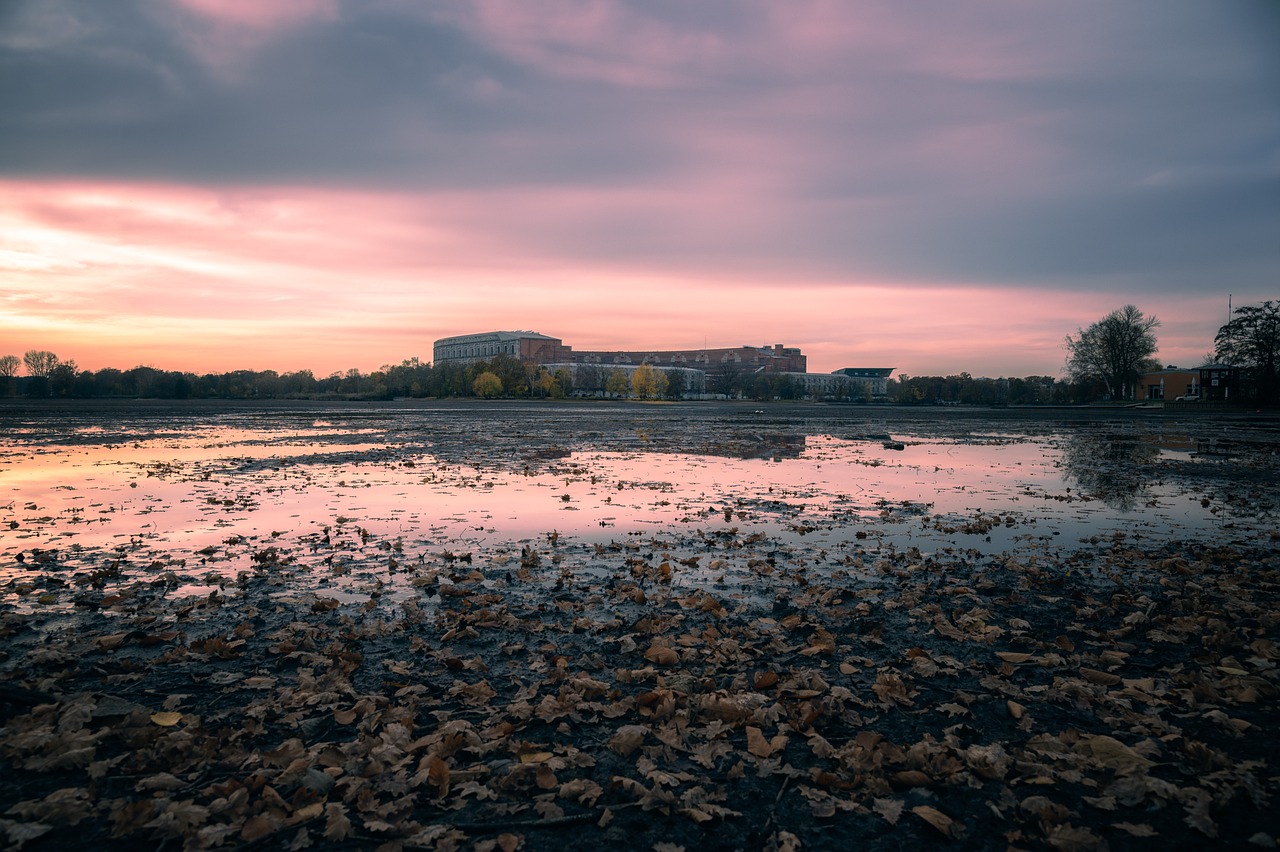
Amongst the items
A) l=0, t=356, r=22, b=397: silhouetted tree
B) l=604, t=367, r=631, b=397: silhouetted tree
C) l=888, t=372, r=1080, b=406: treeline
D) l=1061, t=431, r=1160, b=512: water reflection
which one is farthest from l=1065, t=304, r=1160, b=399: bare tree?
l=0, t=356, r=22, b=397: silhouetted tree

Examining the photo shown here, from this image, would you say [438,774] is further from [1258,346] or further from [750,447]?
[1258,346]

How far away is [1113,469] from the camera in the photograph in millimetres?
21125

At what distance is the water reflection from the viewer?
612 inches

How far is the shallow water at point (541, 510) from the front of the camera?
30.5 ft

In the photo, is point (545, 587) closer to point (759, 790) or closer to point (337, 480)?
point (759, 790)

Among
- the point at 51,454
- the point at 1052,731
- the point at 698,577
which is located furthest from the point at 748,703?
the point at 51,454

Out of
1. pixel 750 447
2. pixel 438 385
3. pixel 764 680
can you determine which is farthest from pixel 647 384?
pixel 764 680

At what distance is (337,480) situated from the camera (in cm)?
1747

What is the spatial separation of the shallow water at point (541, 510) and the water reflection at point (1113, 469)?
5.0 inches

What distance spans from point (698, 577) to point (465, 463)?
14.7 metres

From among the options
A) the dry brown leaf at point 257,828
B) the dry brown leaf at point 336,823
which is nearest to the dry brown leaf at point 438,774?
the dry brown leaf at point 336,823

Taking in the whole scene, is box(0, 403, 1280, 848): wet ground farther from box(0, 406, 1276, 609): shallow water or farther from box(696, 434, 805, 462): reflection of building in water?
box(696, 434, 805, 462): reflection of building in water

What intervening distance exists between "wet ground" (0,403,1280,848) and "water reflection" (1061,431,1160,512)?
9.09ft

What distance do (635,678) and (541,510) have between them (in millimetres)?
7967
